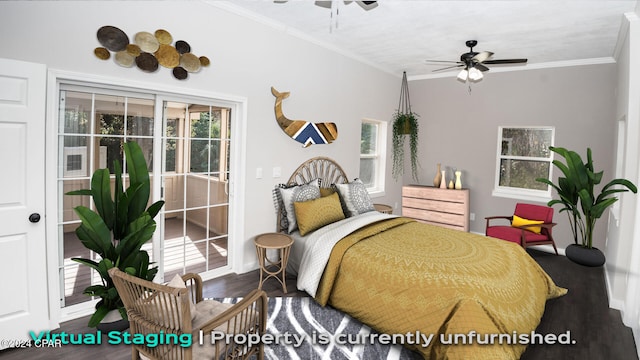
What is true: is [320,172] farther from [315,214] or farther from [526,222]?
[526,222]

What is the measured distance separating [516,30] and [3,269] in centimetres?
505

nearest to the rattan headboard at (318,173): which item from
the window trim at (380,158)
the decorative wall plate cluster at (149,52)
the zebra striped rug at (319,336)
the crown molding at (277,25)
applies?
the window trim at (380,158)

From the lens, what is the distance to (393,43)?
4.43 metres

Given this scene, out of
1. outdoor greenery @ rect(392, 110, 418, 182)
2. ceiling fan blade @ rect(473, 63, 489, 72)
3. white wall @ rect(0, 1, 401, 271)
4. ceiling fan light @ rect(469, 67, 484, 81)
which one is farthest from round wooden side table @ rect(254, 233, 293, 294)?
outdoor greenery @ rect(392, 110, 418, 182)

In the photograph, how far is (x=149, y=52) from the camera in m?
2.88

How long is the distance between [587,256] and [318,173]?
9.61 feet

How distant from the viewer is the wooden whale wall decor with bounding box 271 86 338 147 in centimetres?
393

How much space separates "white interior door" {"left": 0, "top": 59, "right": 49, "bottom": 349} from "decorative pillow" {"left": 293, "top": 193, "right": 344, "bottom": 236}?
2140 millimetres

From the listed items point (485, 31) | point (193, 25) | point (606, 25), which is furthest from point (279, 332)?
point (606, 25)

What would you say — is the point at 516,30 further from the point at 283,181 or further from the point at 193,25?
the point at 193,25

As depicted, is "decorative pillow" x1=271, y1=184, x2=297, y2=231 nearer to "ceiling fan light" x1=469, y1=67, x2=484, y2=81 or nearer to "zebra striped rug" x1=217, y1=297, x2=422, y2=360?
"zebra striped rug" x1=217, y1=297, x2=422, y2=360

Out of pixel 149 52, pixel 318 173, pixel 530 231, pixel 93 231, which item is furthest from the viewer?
pixel 318 173

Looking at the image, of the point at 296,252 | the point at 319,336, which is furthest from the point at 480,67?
the point at 319,336

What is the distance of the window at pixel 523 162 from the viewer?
5.24 m
